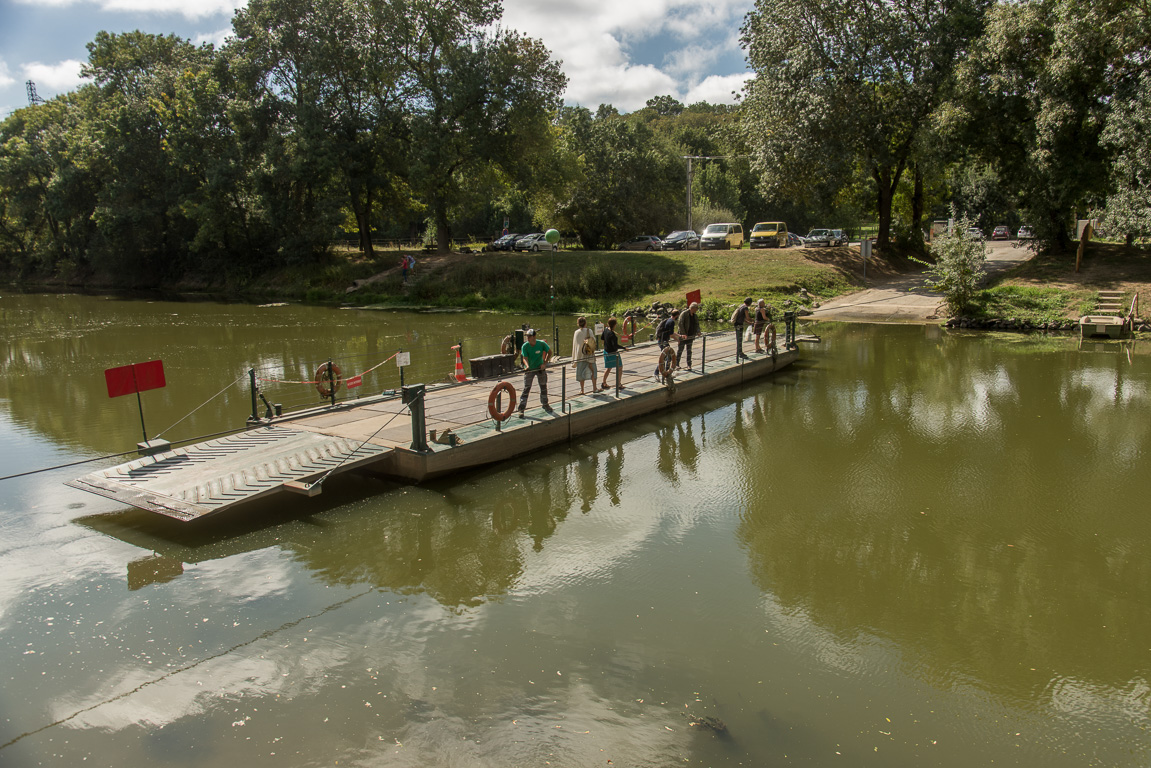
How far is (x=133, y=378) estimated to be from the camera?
35.4ft

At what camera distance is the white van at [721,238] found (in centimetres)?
4428

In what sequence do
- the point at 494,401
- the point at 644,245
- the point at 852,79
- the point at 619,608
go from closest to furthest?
the point at 619,608 → the point at 494,401 → the point at 852,79 → the point at 644,245

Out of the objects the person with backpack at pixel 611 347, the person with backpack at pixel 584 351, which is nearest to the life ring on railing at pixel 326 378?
the person with backpack at pixel 584 351

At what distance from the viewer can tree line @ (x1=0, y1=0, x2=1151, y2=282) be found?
28.9 metres

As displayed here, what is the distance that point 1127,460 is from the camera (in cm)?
1234

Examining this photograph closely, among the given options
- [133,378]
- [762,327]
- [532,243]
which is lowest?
[762,327]

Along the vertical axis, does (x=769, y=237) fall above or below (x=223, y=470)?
above

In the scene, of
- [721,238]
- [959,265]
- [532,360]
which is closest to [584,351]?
[532,360]

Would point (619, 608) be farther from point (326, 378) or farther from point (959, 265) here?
point (959, 265)

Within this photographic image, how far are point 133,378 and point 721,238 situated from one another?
3781cm

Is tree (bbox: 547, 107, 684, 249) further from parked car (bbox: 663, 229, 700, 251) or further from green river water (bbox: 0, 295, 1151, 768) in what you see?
green river water (bbox: 0, 295, 1151, 768)

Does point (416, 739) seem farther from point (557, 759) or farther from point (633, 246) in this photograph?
point (633, 246)

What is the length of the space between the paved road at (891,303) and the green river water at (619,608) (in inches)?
656

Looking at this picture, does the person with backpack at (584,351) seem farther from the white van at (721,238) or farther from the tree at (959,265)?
the white van at (721,238)
